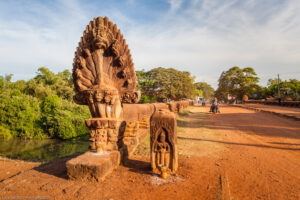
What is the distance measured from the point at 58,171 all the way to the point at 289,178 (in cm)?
382

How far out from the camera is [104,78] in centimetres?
339

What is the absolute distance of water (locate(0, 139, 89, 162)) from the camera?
27.1ft

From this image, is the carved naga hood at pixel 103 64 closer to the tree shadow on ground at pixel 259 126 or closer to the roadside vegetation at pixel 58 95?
the tree shadow on ground at pixel 259 126

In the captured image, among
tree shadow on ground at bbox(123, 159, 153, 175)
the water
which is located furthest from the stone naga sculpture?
the water

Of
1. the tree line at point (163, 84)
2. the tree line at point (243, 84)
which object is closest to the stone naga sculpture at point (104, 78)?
the tree line at point (163, 84)

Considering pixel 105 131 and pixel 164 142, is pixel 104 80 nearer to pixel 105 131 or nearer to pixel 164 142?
pixel 105 131

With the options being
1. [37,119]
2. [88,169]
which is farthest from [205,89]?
[88,169]

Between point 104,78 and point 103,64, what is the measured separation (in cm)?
30

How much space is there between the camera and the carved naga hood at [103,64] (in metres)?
3.33

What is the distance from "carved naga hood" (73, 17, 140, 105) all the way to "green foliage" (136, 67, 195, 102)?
24.3 metres

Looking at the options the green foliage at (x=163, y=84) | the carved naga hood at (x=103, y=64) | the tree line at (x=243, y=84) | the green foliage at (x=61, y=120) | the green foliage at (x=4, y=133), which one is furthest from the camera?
the tree line at (x=243, y=84)

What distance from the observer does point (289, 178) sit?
2783 mm

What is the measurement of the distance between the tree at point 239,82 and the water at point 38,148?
34272 millimetres

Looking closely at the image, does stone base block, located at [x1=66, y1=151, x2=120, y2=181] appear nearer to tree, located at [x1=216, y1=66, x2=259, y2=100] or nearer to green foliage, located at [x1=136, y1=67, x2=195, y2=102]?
green foliage, located at [x1=136, y1=67, x2=195, y2=102]
